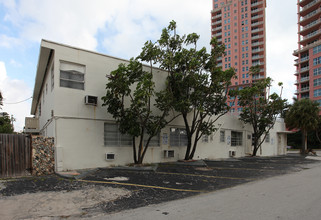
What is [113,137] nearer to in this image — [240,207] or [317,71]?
[240,207]

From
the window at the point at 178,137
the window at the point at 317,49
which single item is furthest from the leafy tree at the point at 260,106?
the window at the point at 317,49

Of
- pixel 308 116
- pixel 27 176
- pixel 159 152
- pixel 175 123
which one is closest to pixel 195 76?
pixel 175 123

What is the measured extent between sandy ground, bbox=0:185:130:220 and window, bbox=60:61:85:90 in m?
5.83

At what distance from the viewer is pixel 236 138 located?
21.5 metres

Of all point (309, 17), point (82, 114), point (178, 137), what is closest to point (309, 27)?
point (309, 17)

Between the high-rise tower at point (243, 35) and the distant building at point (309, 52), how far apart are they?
12777 millimetres

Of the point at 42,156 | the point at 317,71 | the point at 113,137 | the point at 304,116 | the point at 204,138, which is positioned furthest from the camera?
the point at 317,71

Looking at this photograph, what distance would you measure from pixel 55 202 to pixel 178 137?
10.8 metres

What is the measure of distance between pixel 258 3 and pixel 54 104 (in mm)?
88418

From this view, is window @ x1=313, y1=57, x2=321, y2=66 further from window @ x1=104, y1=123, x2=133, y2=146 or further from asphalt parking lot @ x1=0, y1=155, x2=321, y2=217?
window @ x1=104, y1=123, x2=133, y2=146

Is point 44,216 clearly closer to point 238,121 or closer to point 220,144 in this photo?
point 220,144

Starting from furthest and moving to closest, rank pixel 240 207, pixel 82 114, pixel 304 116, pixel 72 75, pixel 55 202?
1. pixel 304 116
2. pixel 72 75
3. pixel 82 114
4. pixel 55 202
5. pixel 240 207

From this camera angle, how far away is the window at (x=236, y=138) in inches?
825

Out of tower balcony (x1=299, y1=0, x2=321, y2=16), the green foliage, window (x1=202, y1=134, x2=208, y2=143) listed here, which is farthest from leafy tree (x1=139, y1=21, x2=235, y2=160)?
tower balcony (x1=299, y1=0, x2=321, y2=16)
